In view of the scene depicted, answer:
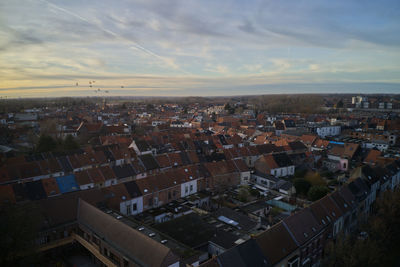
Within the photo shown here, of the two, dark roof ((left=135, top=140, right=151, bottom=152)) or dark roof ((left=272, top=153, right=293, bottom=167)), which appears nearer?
dark roof ((left=272, top=153, right=293, bottom=167))

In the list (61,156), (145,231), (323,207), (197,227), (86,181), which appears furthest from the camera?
(61,156)

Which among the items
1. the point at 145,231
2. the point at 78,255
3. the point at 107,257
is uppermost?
the point at 145,231

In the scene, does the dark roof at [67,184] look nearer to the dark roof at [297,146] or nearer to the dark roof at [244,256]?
the dark roof at [244,256]

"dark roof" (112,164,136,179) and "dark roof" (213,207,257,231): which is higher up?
"dark roof" (112,164,136,179)

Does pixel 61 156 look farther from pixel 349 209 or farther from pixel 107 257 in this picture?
pixel 349 209

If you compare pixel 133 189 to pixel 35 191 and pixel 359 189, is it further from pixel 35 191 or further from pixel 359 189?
pixel 359 189

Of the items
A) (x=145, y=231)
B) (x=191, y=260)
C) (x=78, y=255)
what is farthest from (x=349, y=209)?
(x=78, y=255)

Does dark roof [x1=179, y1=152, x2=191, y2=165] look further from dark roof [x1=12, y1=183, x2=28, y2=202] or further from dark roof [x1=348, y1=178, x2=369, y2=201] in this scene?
dark roof [x1=348, y1=178, x2=369, y2=201]

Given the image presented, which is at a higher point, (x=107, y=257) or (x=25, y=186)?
(x=25, y=186)

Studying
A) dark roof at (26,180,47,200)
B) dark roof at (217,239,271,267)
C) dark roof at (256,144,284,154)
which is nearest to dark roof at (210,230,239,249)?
dark roof at (217,239,271,267)

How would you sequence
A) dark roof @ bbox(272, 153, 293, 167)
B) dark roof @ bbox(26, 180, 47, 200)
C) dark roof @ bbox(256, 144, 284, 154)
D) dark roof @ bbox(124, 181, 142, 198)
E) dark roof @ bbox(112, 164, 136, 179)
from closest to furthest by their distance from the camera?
1. dark roof @ bbox(26, 180, 47, 200)
2. dark roof @ bbox(124, 181, 142, 198)
3. dark roof @ bbox(112, 164, 136, 179)
4. dark roof @ bbox(272, 153, 293, 167)
5. dark roof @ bbox(256, 144, 284, 154)

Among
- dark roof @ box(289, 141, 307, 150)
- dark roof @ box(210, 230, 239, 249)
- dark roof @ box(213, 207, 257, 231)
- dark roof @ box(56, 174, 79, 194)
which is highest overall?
dark roof @ box(289, 141, 307, 150)
